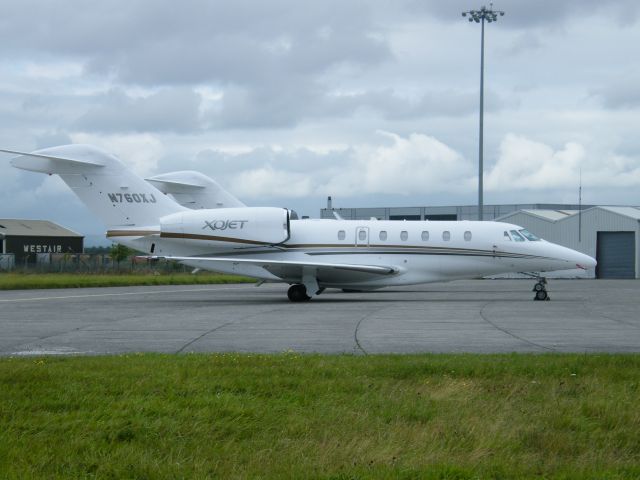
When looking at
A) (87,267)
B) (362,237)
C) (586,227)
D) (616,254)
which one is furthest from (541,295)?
(87,267)

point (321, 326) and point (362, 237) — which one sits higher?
point (362, 237)

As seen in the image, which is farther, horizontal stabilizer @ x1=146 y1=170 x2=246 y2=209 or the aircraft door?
horizontal stabilizer @ x1=146 y1=170 x2=246 y2=209

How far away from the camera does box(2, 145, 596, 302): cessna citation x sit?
96.1ft

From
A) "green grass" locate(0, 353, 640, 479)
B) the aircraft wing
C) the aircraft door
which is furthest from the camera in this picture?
the aircraft door

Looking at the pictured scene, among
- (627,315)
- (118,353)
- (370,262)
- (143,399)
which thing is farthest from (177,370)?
(370,262)

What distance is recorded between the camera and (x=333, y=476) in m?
6.74

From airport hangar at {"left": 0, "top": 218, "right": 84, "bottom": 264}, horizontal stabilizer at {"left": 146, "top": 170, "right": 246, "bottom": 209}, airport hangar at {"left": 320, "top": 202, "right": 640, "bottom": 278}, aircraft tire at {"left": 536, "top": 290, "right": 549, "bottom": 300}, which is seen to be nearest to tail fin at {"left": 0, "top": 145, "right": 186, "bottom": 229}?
horizontal stabilizer at {"left": 146, "top": 170, "right": 246, "bottom": 209}

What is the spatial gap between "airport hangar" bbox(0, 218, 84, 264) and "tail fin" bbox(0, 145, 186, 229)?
60068 millimetres

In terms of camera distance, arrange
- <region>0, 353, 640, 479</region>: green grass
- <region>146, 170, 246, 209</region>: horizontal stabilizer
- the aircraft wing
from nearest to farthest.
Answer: <region>0, 353, 640, 479</region>: green grass
the aircraft wing
<region>146, 170, 246, 209</region>: horizontal stabilizer

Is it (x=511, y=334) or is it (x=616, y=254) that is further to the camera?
(x=616, y=254)

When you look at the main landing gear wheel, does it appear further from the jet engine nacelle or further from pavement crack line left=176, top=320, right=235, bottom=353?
pavement crack line left=176, top=320, right=235, bottom=353

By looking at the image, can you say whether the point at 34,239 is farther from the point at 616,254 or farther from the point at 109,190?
the point at 109,190

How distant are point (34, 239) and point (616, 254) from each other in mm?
60889

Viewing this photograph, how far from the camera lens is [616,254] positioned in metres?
61.3
